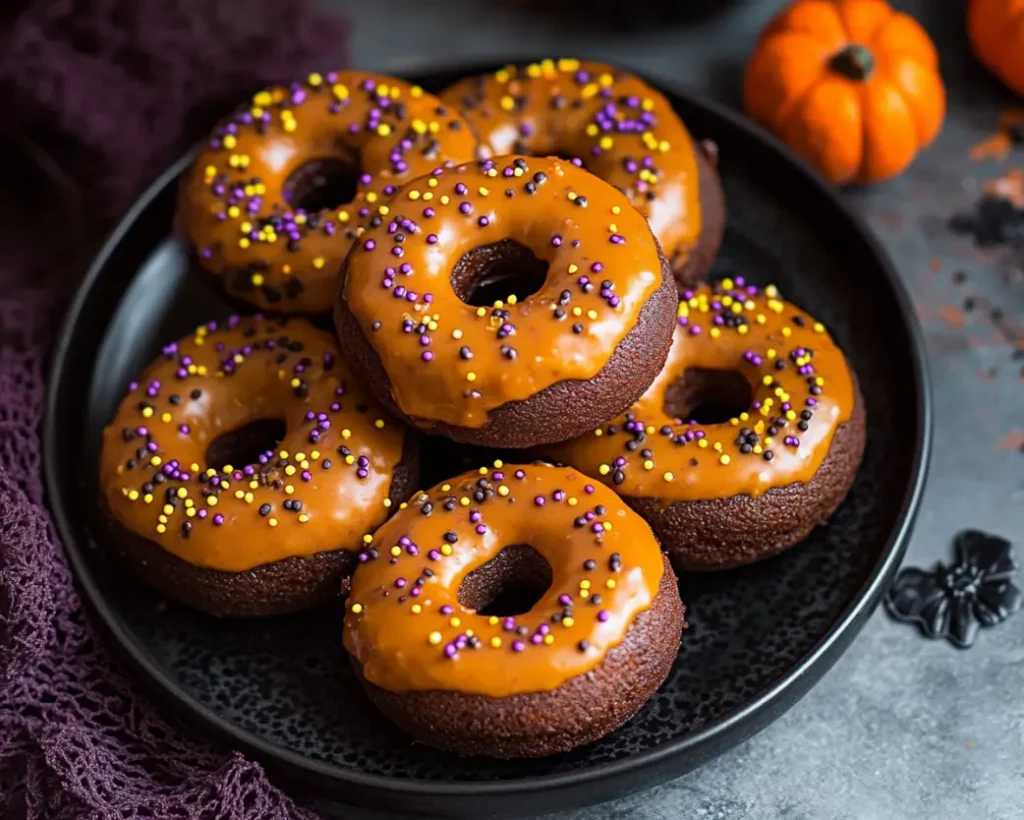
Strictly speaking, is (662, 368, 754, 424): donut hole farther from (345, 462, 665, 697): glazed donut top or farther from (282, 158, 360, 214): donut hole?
(282, 158, 360, 214): donut hole

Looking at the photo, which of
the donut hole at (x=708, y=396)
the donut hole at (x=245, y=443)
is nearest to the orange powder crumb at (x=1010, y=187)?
the donut hole at (x=708, y=396)

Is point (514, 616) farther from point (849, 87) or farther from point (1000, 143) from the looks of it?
point (1000, 143)

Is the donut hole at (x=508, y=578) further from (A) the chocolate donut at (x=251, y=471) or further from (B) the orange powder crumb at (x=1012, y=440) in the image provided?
(B) the orange powder crumb at (x=1012, y=440)

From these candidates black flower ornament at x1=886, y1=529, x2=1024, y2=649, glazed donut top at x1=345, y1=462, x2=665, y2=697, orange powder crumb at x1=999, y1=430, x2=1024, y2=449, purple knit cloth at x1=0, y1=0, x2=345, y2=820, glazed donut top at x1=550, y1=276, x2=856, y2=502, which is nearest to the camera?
glazed donut top at x1=345, y1=462, x2=665, y2=697

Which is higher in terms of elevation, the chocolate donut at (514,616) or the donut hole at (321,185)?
the donut hole at (321,185)

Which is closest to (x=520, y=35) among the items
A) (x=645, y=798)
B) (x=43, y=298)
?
(x=43, y=298)

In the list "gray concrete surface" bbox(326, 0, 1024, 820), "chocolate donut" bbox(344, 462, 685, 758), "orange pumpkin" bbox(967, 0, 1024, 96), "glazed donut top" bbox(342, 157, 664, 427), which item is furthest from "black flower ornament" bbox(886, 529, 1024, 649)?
"orange pumpkin" bbox(967, 0, 1024, 96)

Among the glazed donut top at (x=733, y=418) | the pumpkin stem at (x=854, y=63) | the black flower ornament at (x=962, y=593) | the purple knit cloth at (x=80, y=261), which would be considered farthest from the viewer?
the pumpkin stem at (x=854, y=63)
